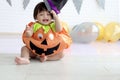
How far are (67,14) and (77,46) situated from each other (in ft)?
2.11

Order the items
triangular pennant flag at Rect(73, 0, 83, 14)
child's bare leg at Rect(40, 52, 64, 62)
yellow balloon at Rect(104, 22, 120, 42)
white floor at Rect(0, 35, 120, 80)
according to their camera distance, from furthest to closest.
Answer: triangular pennant flag at Rect(73, 0, 83, 14) < yellow balloon at Rect(104, 22, 120, 42) < child's bare leg at Rect(40, 52, 64, 62) < white floor at Rect(0, 35, 120, 80)

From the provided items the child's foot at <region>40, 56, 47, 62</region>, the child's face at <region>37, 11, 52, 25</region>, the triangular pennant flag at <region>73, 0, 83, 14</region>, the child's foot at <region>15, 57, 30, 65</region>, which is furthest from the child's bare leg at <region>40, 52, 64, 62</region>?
the triangular pennant flag at <region>73, 0, 83, 14</region>

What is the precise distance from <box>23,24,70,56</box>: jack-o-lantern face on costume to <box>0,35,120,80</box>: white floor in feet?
0.23

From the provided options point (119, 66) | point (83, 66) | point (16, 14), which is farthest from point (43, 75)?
point (16, 14)

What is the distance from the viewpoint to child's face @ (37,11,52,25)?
63.6 inches

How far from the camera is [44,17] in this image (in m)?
1.62

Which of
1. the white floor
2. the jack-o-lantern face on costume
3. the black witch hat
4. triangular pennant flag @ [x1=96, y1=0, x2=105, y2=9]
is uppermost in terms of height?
the black witch hat

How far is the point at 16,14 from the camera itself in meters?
2.67

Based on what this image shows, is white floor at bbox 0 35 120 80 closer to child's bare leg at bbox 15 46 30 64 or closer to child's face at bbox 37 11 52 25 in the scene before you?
child's bare leg at bbox 15 46 30 64

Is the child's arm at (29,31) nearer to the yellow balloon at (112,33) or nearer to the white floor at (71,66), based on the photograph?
the white floor at (71,66)

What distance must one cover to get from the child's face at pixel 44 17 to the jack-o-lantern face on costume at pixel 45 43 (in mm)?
52

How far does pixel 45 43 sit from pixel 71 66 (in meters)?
0.21

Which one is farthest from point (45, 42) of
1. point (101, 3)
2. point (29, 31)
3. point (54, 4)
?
point (101, 3)

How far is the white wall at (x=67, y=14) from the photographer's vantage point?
8.71ft
